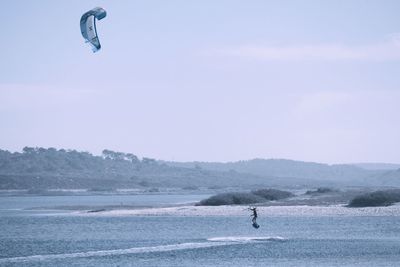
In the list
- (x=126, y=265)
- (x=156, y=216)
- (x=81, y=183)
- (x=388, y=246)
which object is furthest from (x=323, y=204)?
(x=81, y=183)

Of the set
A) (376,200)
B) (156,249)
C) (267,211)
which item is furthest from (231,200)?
(156,249)

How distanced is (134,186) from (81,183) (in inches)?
438

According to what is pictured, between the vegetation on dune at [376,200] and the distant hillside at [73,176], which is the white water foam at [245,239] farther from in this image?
the distant hillside at [73,176]

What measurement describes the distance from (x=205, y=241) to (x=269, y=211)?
2321 cm

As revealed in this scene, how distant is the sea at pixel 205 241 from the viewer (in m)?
31.8

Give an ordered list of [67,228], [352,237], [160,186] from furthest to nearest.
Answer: [160,186] < [67,228] < [352,237]

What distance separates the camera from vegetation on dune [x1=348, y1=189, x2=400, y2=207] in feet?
201

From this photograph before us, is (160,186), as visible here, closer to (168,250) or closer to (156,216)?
(156,216)

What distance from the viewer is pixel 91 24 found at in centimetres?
3947

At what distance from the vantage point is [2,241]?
42.0 meters

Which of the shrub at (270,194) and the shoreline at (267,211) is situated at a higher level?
the shrub at (270,194)

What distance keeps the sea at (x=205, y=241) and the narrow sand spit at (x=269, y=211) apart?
163cm

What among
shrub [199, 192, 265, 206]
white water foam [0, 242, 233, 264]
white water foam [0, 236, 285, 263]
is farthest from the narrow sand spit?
white water foam [0, 242, 233, 264]

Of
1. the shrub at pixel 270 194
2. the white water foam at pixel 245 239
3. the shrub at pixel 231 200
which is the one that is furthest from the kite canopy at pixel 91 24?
the shrub at pixel 270 194
